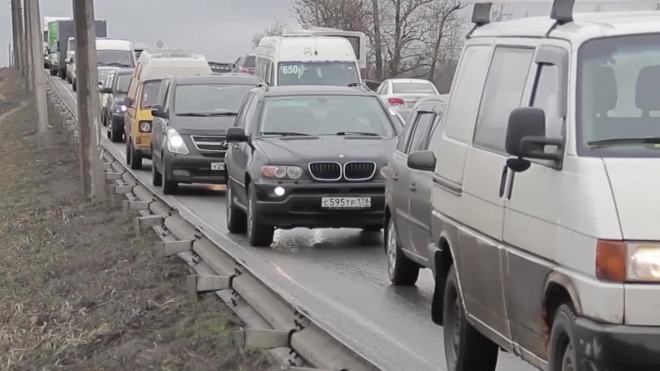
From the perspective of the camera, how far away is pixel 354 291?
1164cm

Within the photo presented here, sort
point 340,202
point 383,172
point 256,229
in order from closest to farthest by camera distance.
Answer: point 340,202 < point 383,172 < point 256,229

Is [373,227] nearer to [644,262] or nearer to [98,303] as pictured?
[98,303]

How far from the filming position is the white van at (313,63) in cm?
3145

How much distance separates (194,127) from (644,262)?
53.5 ft

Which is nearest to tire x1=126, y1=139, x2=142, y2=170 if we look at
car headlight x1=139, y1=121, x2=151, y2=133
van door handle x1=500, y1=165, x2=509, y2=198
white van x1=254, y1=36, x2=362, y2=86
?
car headlight x1=139, y1=121, x2=151, y2=133

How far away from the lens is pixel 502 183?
21.3 ft

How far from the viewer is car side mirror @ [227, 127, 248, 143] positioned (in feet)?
49.6

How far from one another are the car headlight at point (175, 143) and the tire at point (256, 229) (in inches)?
247

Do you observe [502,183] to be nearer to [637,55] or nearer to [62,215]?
[637,55]

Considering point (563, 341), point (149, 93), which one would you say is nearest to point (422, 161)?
point (563, 341)

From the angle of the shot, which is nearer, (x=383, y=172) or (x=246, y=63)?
(x=383, y=172)

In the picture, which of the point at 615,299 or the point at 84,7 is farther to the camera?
the point at 84,7

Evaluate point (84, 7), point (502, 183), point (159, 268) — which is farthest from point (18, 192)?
point (502, 183)

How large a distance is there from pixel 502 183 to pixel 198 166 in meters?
14.5
